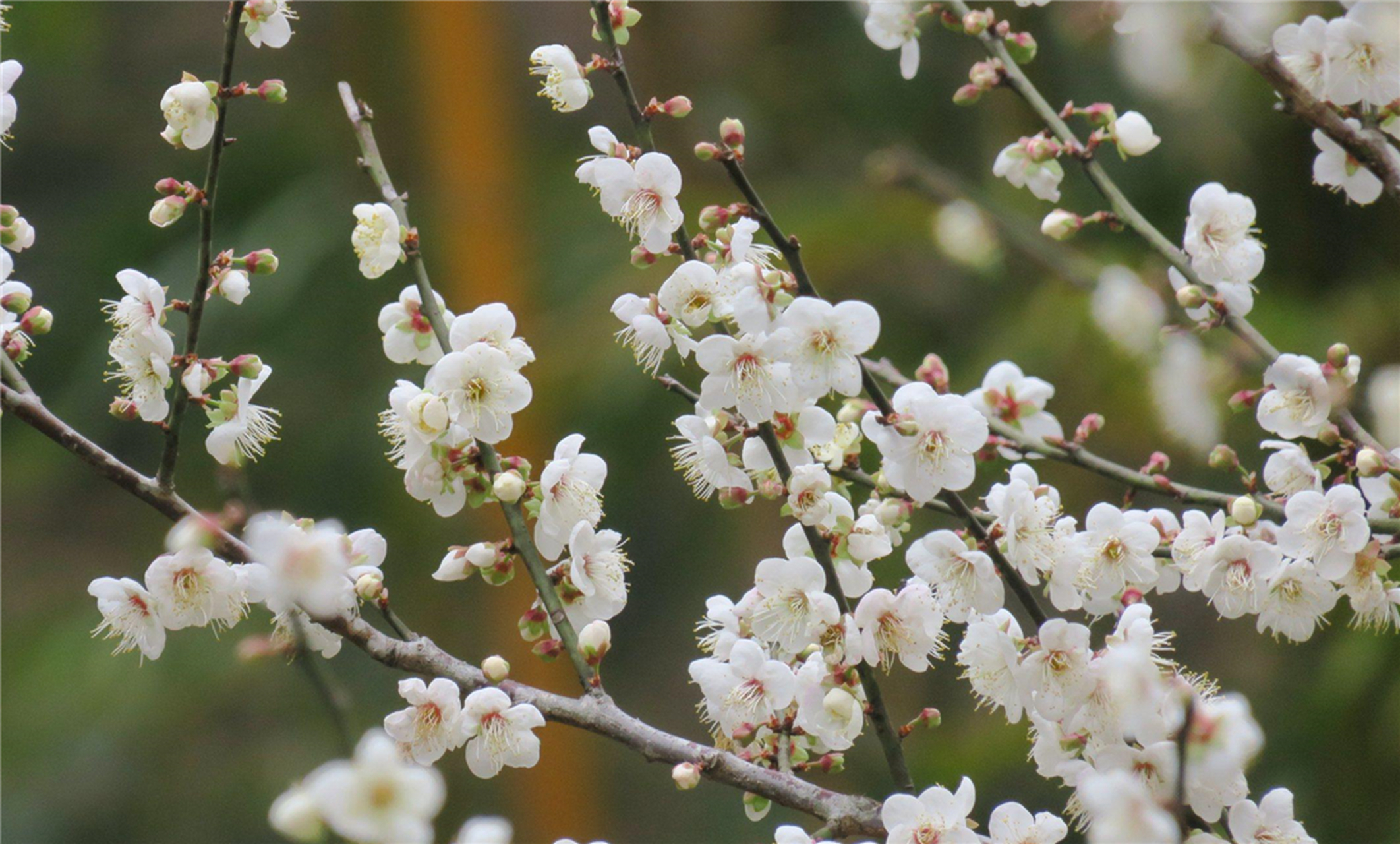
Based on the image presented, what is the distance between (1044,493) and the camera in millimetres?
775

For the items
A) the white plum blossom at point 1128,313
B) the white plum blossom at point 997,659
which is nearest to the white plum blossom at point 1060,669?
the white plum blossom at point 997,659

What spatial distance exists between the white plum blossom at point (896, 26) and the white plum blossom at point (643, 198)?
286mm

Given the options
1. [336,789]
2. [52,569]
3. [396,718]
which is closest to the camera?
[336,789]

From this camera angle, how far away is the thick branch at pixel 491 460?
0.73 m

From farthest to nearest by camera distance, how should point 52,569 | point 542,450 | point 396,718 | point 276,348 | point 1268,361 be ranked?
point 52,569, point 276,348, point 542,450, point 1268,361, point 396,718

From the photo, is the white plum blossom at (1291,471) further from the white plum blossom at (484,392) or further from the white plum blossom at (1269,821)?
the white plum blossom at (484,392)

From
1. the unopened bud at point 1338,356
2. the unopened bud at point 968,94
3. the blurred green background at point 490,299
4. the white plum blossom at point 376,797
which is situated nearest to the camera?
the white plum blossom at point 376,797

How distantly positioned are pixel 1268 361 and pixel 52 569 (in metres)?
3.25

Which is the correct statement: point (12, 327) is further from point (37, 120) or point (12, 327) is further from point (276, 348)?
point (37, 120)

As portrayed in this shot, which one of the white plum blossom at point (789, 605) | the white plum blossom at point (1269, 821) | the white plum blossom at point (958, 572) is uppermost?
the white plum blossom at point (958, 572)

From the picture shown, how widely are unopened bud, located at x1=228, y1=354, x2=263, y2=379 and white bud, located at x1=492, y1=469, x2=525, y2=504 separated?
170 millimetres

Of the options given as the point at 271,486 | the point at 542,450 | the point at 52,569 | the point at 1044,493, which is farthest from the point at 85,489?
the point at 1044,493

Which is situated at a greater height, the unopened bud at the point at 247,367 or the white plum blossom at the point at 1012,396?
the unopened bud at the point at 247,367

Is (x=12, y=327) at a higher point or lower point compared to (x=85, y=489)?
higher
